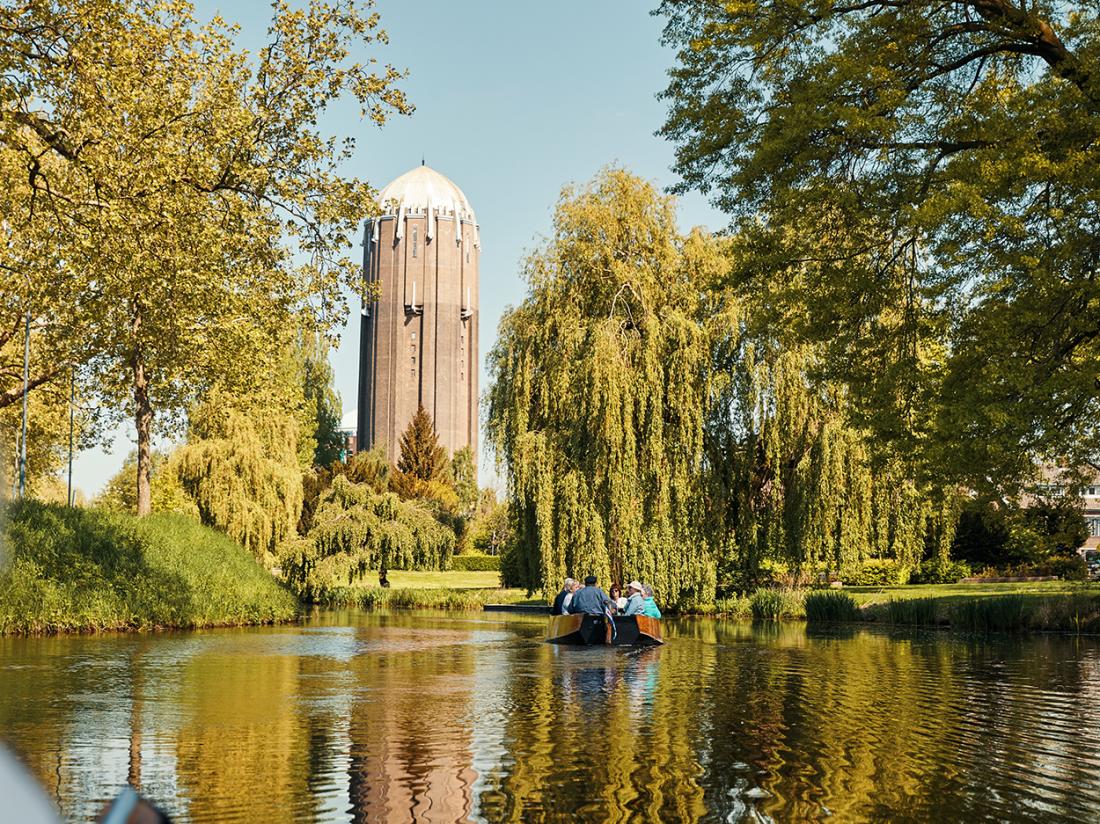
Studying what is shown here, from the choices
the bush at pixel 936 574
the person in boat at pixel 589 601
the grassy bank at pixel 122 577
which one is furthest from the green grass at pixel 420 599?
the person in boat at pixel 589 601

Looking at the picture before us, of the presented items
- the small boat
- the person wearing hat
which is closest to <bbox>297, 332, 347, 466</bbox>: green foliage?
the person wearing hat

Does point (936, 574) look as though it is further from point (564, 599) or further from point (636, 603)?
point (564, 599)

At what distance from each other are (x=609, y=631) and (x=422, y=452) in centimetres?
7823

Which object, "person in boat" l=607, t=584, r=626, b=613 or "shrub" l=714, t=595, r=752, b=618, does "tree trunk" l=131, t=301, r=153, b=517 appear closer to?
"person in boat" l=607, t=584, r=626, b=613

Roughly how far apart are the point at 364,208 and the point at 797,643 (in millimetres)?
11659

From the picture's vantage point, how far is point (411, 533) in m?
37.5

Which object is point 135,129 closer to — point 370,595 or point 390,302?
point 370,595

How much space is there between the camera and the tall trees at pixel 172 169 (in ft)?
56.6

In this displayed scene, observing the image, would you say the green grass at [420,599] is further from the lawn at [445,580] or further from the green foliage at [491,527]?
the lawn at [445,580]

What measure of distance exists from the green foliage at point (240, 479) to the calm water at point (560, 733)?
13879 mm

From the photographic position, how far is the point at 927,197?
1756 centimetres

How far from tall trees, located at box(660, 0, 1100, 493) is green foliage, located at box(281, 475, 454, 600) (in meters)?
19.4

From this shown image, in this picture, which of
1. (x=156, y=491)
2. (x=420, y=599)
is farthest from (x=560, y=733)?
(x=156, y=491)

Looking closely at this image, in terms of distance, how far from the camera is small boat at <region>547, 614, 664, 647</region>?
73.8 ft
